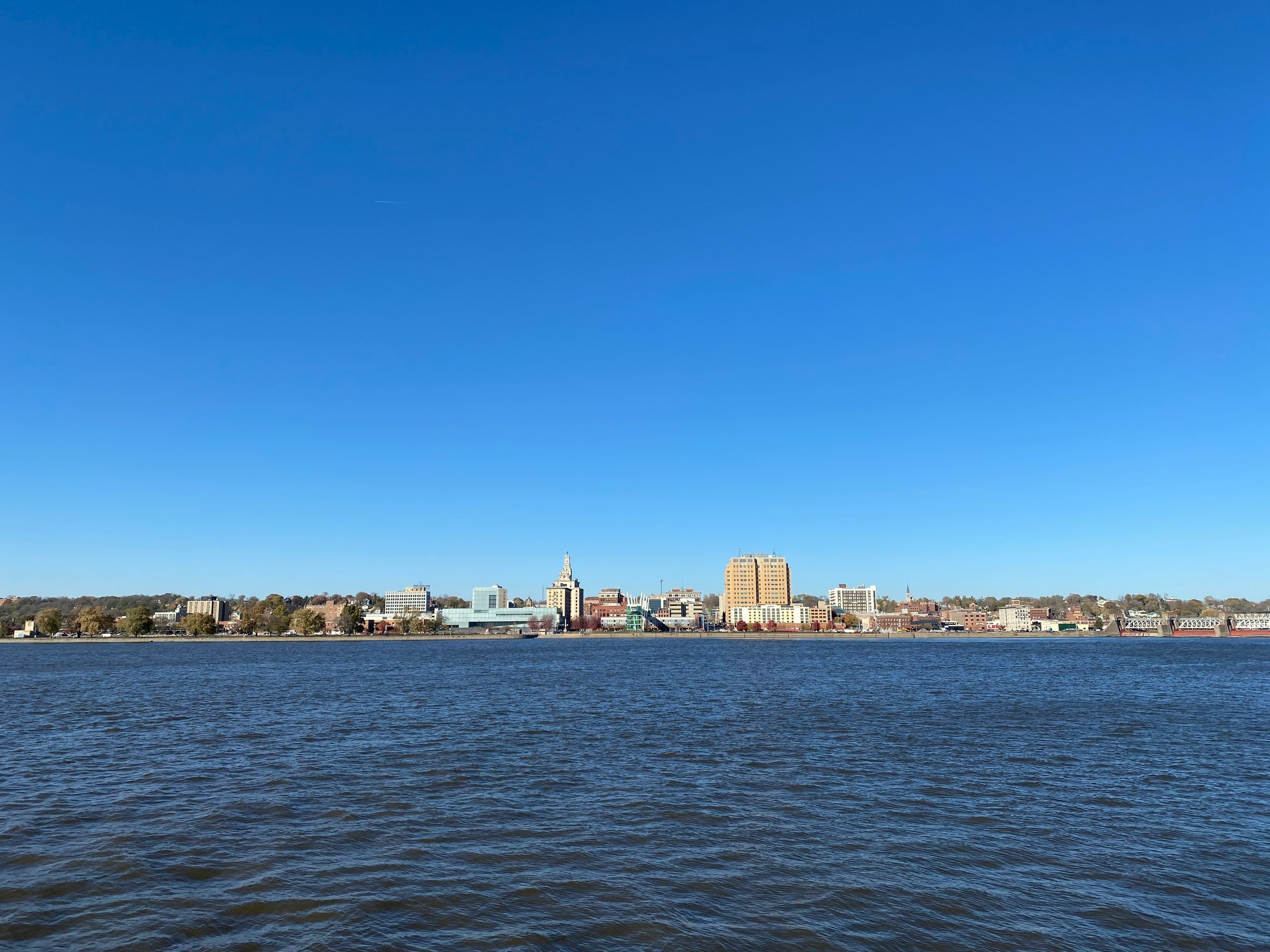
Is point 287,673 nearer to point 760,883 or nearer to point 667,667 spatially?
point 667,667

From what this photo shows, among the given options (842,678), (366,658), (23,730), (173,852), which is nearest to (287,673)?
(366,658)

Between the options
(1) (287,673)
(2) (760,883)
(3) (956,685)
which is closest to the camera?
(2) (760,883)

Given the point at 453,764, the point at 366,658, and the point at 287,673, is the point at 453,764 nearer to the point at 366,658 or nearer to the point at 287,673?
the point at 287,673

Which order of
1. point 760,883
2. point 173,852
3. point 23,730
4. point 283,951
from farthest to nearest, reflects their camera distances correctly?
point 23,730
point 173,852
point 760,883
point 283,951

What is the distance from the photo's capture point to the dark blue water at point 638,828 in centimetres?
1427

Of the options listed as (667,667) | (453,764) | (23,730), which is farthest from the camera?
(667,667)

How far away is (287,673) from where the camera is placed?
8925cm

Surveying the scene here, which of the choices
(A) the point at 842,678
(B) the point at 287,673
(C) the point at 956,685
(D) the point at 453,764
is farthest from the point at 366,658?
(D) the point at 453,764

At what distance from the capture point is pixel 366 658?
130 meters

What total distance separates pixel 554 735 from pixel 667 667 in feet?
201

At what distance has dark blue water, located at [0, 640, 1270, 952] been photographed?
1427 cm

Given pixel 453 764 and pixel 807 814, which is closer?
pixel 807 814

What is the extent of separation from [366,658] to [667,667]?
197 feet

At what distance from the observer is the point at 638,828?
20469mm
